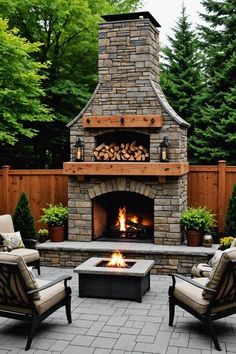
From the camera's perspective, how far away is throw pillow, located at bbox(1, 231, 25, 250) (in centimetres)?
840

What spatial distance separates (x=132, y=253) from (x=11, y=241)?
2.38m

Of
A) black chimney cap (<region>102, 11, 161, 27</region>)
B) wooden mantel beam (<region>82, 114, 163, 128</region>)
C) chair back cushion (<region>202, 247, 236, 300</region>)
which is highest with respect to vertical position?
black chimney cap (<region>102, 11, 161, 27</region>)

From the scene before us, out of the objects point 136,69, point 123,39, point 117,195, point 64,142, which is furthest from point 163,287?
point 64,142

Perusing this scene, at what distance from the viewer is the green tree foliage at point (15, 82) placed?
32.8ft

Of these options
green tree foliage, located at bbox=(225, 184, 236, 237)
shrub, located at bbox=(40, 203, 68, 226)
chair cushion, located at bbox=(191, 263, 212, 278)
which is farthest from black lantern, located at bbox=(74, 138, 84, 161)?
chair cushion, located at bbox=(191, 263, 212, 278)

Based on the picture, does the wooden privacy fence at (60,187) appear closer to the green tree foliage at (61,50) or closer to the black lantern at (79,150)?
the black lantern at (79,150)

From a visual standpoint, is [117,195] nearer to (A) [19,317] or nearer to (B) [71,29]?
(A) [19,317]

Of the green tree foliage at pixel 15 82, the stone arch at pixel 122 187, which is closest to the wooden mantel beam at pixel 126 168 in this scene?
the stone arch at pixel 122 187

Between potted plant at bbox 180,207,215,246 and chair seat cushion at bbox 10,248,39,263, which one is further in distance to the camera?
potted plant at bbox 180,207,215,246

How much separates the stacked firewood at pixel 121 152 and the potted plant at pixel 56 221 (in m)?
1.48

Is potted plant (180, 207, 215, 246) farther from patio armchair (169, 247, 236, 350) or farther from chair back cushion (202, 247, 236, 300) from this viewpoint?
chair back cushion (202, 247, 236, 300)

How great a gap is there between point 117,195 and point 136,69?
2.88m

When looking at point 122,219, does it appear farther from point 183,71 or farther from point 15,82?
point 183,71

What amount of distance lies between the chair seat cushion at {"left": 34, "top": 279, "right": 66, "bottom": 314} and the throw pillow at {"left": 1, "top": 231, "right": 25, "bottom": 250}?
2670mm
